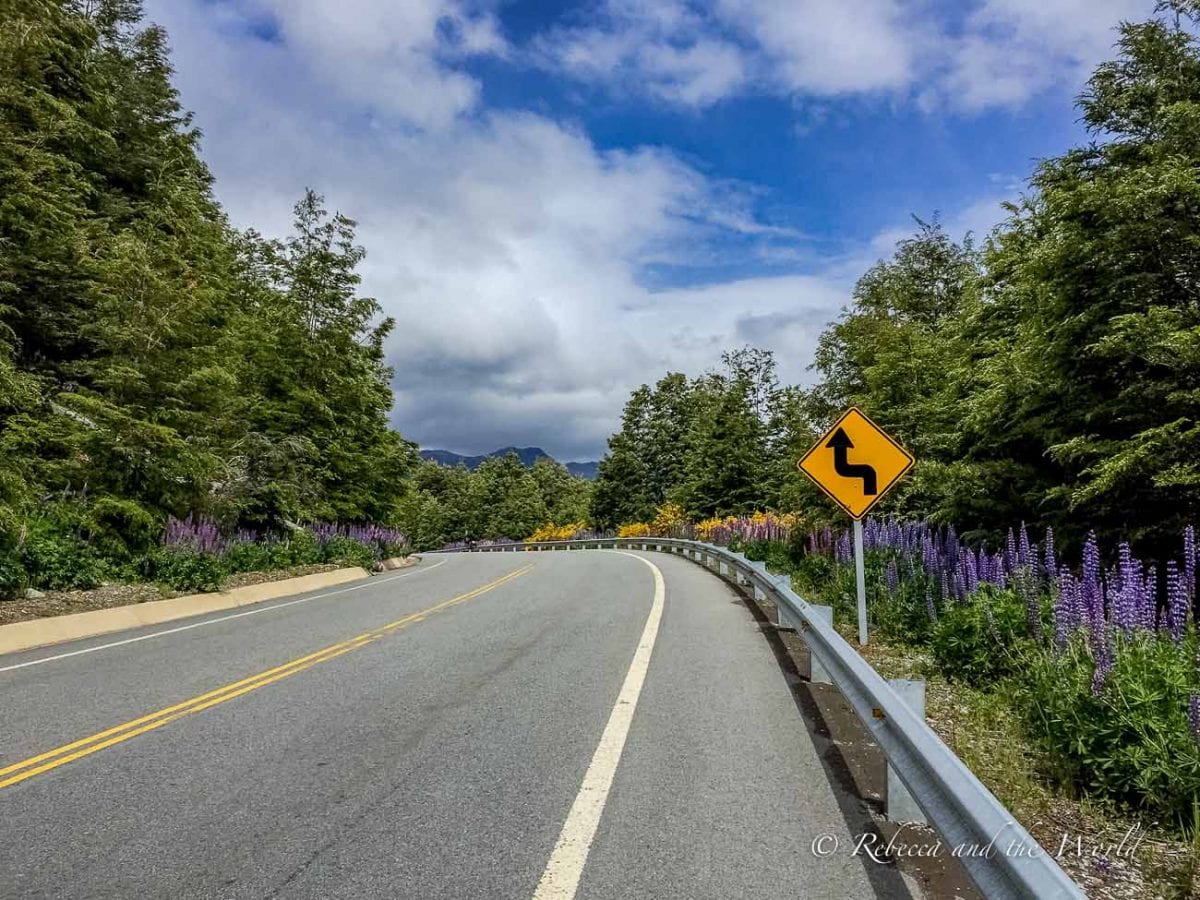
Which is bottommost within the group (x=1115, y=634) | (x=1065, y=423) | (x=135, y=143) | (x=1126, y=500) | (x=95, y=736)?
(x=95, y=736)

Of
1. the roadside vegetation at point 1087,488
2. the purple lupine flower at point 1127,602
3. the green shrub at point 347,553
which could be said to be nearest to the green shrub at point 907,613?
the roadside vegetation at point 1087,488

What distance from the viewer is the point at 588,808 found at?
390 centimetres

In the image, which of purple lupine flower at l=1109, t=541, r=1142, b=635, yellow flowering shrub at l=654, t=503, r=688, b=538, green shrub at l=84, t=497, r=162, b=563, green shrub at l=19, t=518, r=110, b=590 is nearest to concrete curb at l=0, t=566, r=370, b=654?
green shrub at l=19, t=518, r=110, b=590

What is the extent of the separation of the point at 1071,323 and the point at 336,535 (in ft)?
65.1

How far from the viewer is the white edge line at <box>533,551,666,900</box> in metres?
3.14

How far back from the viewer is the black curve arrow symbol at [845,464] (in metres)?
8.23

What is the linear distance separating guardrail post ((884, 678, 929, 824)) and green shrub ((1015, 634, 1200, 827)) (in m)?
1.03

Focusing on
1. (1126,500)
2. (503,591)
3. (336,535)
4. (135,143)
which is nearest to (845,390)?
(503,591)

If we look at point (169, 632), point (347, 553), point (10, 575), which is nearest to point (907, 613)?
point (169, 632)

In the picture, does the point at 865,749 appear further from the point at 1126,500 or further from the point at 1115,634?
the point at 1126,500

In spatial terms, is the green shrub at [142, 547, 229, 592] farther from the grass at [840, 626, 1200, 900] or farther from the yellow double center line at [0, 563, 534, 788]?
the grass at [840, 626, 1200, 900]

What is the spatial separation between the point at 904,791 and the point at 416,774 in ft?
9.11

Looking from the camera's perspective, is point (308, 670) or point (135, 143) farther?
point (135, 143)

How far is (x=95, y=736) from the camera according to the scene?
17.3 ft
